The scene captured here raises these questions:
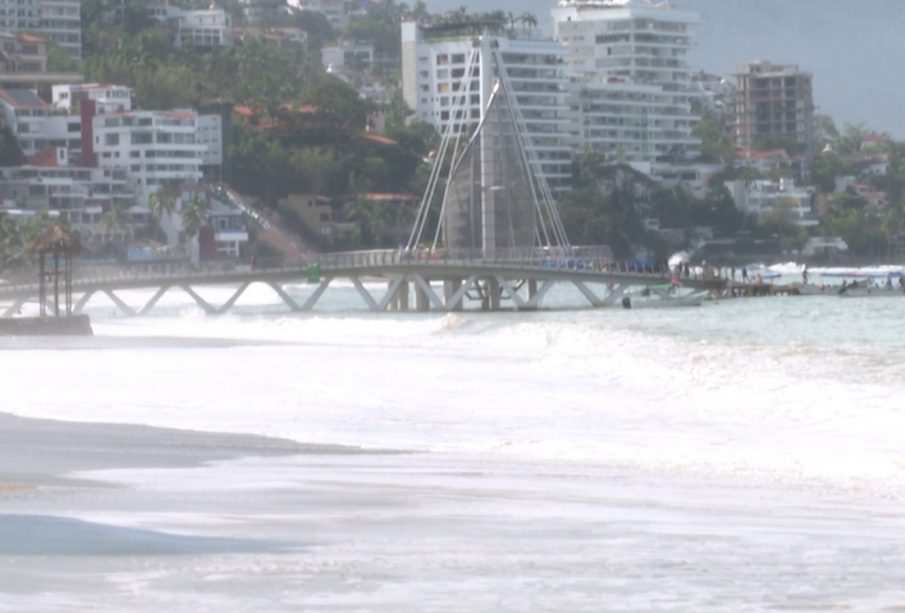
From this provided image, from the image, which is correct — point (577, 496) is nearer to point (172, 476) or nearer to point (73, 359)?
point (172, 476)

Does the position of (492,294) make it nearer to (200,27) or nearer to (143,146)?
(143,146)

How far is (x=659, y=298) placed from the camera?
80.1 m

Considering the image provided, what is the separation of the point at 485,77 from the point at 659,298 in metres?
83.0

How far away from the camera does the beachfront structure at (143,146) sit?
126 metres

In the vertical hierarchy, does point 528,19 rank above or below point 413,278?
above

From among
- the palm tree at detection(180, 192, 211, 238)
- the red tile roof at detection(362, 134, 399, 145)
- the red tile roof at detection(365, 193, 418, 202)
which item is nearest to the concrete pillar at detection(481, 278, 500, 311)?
the palm tree at detection(180, 192, 211, 238)

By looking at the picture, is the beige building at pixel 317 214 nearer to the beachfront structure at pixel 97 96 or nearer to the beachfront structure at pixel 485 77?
the beachfront structure at pixel 97 96

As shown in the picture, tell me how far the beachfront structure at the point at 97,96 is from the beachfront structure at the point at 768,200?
56932 mm

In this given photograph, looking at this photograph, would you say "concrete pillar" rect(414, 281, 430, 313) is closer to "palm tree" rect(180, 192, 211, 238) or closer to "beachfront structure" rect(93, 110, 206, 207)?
"palm tree" rect(180, 192, 211, 238)

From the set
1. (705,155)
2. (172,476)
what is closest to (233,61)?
(705,155)

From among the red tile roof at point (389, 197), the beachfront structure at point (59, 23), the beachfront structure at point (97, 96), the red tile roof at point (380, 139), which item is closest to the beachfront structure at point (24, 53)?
the beachfront structure at point (97, 96)

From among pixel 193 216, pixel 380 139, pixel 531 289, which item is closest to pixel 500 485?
pixel 531 289

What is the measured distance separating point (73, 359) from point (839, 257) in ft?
441

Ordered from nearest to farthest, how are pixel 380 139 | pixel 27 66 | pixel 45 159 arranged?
pixel 45 159
pixel 380 139
pixel 27 66
